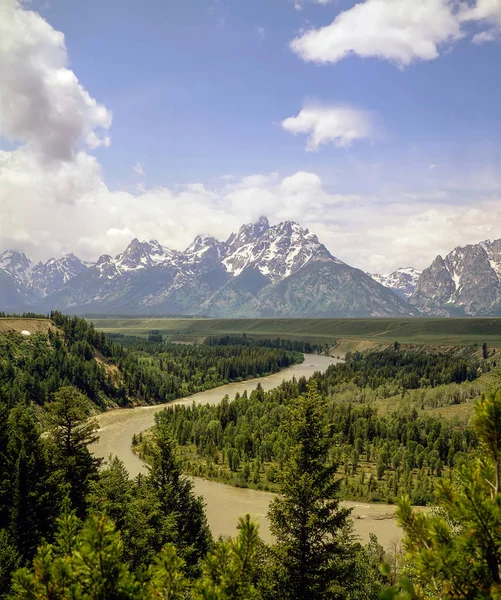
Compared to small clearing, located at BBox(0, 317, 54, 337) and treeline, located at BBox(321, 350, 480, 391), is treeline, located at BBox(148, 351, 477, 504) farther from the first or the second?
small clearing, located at BBox(0, 317, 54, 337)

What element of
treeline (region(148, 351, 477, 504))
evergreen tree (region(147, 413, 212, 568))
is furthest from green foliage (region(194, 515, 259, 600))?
treeline (region(148, 351, 477, 504))

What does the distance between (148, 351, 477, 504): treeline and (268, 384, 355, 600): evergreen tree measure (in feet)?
168

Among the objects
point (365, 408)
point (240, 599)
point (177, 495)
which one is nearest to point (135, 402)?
point (365, 408)

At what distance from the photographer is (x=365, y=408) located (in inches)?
4739

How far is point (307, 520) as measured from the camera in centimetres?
2205

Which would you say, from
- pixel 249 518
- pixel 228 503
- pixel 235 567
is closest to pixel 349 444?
pixel 228 503

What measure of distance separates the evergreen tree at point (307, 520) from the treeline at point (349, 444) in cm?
5119

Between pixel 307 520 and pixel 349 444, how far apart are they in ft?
286

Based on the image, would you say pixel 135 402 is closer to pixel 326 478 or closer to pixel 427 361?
pixel 427 361

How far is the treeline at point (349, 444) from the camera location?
81.5 metres

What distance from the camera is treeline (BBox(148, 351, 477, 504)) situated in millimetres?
81500

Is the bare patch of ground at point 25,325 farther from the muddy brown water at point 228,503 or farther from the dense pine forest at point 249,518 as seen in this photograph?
the dense pine forest at point 249,518

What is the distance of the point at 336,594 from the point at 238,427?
287 ft

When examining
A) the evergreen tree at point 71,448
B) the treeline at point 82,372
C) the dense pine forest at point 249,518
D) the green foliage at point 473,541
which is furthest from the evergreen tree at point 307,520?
the treeline at point 82,372
